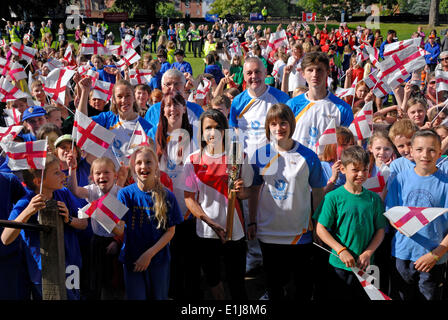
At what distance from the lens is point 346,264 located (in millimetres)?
3631

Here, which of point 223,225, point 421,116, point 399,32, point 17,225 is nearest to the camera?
point 17,225

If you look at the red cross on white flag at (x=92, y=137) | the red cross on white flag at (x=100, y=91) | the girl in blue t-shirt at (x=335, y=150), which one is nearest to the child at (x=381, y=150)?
the girl in blue t-shirt at (x=335, y=150)

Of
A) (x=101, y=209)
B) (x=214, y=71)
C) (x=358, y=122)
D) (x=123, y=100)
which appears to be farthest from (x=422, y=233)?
(x=214, y=71)

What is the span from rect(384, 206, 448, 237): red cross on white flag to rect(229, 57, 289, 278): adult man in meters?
1.87

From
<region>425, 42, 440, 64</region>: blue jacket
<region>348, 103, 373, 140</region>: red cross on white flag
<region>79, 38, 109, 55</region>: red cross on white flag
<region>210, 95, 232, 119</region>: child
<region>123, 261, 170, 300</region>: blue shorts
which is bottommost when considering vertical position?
<region>123, 261, 170, 300</region>: blue shorts

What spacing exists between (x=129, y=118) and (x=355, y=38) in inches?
689

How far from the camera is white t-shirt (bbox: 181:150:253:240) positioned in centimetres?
393

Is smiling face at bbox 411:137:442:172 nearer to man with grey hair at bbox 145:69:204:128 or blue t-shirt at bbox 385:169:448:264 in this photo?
blue t-shirt at bbox 385:169:448:264

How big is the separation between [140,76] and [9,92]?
8.07 ft

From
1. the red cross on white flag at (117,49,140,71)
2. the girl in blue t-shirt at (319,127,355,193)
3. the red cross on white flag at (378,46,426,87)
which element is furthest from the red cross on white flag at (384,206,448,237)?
the red cross on white flag at (117,49,140,71)

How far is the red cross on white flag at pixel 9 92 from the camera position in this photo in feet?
23.6

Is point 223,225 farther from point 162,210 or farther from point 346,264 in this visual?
point 346,264
